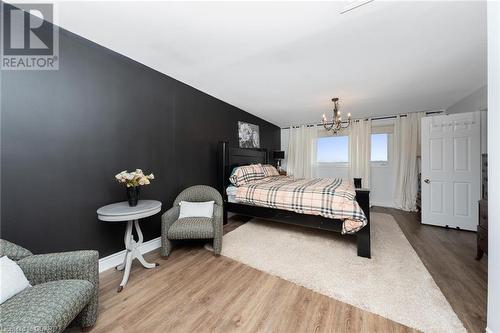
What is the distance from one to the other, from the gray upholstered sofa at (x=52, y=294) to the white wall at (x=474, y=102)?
5.35 m

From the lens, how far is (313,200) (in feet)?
8.77

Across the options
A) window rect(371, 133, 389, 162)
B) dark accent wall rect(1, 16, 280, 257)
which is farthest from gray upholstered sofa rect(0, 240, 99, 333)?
window rect(371, 133, 389, 162)

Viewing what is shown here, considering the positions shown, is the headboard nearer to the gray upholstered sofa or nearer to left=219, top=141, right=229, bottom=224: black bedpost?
left=219, top=141, right=229, bottom=224: black bedpost

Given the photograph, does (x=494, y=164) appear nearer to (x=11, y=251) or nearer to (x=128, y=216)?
(x=128, y=216)

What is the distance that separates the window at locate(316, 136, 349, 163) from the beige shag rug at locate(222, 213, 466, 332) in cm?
253

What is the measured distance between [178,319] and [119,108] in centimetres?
229

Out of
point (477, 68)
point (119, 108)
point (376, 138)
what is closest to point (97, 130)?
point (119, 108)

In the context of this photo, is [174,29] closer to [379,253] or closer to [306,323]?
[306,323]

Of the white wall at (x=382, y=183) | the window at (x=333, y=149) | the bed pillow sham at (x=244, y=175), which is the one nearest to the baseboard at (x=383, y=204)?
the white wall at (x=382, y=183)

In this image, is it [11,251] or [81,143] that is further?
[81,143]

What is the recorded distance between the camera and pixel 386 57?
2189mm

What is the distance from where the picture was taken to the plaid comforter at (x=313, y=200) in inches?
92.9

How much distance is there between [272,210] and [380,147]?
3904 mm

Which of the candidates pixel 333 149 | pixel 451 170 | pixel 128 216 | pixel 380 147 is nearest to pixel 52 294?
pixel 128 216
